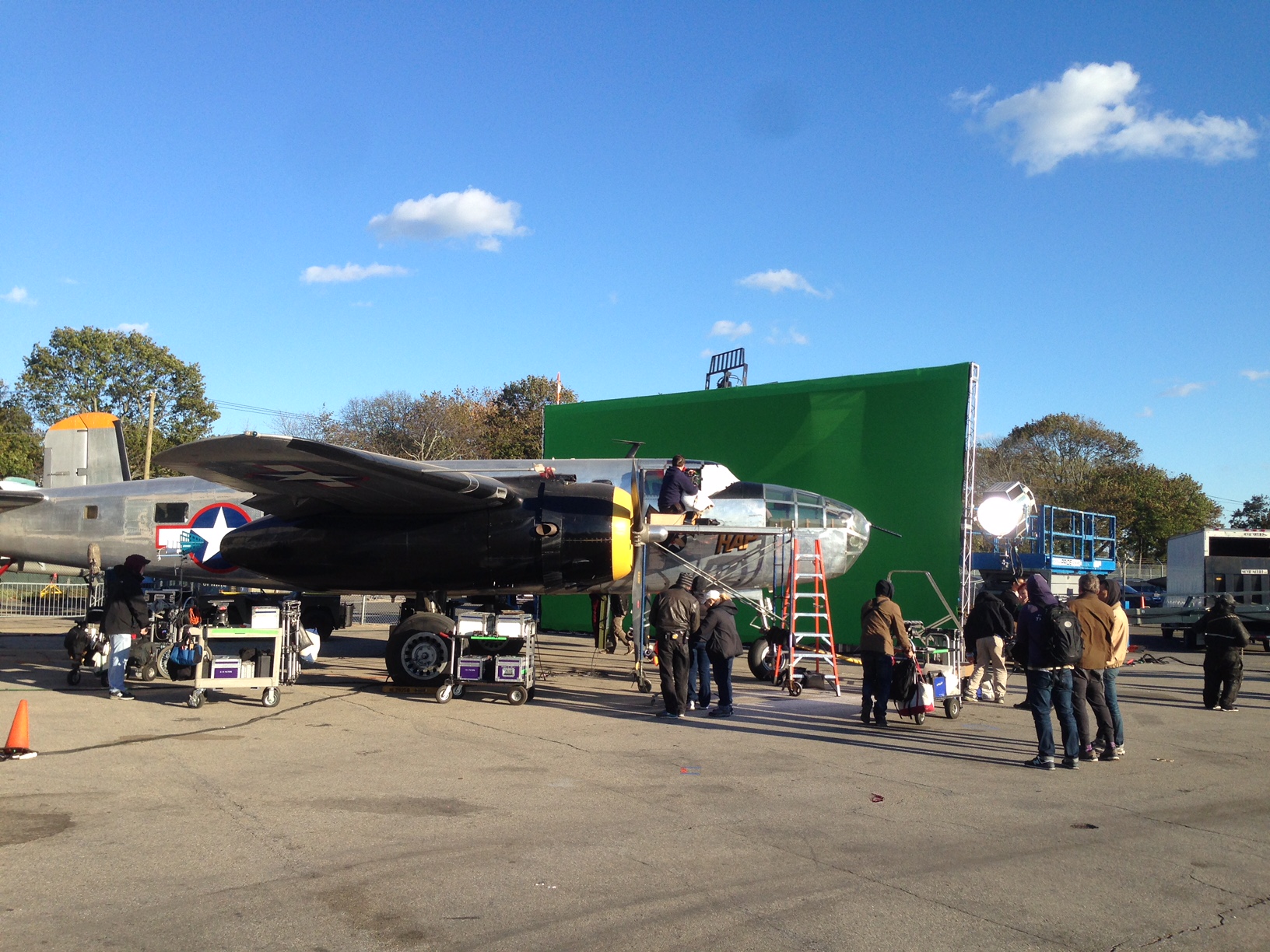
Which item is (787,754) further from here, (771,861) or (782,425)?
(782,425)

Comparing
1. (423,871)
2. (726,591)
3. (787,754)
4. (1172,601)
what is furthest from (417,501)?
(1172,601)

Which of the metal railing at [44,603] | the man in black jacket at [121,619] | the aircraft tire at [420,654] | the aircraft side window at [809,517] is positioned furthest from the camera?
the metal railing at [44,603]

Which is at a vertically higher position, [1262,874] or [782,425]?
[782,425]

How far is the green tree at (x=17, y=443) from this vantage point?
3969cm

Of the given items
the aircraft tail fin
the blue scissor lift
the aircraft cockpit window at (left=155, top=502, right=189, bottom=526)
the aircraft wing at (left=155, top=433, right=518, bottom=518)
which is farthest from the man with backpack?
the aircraft tail fin

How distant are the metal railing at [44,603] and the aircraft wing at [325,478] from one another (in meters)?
19.7

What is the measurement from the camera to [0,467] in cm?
3909

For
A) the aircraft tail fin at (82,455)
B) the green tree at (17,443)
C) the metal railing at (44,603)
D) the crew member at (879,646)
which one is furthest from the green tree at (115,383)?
the crew member at (879,646)

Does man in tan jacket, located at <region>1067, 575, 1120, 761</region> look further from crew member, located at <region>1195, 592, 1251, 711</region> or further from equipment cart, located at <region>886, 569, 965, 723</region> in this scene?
crew member, located at <region>1195, 592, 1251, 711</region>

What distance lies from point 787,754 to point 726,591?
14.7ft

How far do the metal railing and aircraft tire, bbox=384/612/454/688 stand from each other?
19829 mm

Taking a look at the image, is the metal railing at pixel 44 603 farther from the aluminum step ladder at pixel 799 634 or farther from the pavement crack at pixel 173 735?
the aluminum step ladder at pixel 799 634

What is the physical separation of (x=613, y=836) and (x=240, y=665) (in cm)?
690

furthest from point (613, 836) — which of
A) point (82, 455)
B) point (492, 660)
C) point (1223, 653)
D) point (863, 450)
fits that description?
point (82, 455)
